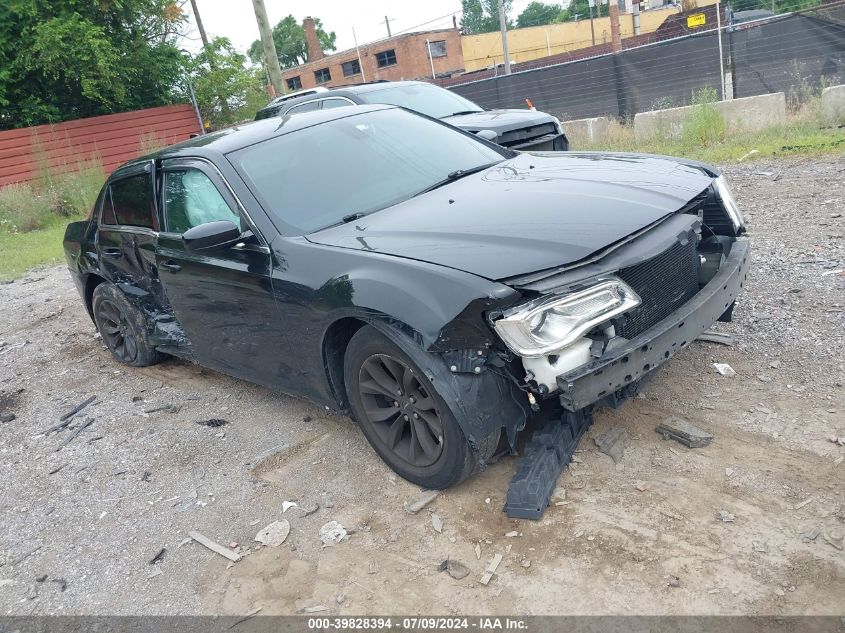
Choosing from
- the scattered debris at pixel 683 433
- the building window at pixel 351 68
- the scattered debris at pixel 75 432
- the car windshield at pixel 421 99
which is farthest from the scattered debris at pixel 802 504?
the building window at pixel 351 68

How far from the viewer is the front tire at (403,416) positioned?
9.99 feet

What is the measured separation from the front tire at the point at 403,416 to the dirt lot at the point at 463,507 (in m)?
0.16

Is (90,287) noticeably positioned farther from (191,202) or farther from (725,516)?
(725,516)

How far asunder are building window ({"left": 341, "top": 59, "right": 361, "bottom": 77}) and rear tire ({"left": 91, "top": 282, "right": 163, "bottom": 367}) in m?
51.2

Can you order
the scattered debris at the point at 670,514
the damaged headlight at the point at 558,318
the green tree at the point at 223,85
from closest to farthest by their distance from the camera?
1. the damaged headlight at the point at 558,318
2. the scattered debris at the point at 670,514
3. the green tree at the point at 223,85

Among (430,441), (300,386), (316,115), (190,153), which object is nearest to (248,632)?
(430,441)

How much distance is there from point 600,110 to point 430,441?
15152 mm

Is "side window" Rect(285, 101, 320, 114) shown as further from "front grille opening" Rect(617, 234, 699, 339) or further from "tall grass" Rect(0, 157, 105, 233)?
"front grille opening" Rect(617, 234, 699, 339)

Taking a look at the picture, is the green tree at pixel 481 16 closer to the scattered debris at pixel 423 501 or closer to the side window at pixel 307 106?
the side window at pixel 307 106

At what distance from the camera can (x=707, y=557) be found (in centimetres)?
261

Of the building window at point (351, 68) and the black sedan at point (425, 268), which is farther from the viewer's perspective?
the building window at point (351, 68)

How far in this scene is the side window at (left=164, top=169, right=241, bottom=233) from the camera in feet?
13.1

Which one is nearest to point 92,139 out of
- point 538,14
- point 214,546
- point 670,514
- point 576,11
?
point 214,546

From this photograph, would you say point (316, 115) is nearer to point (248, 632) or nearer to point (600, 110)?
point (248, 632)
